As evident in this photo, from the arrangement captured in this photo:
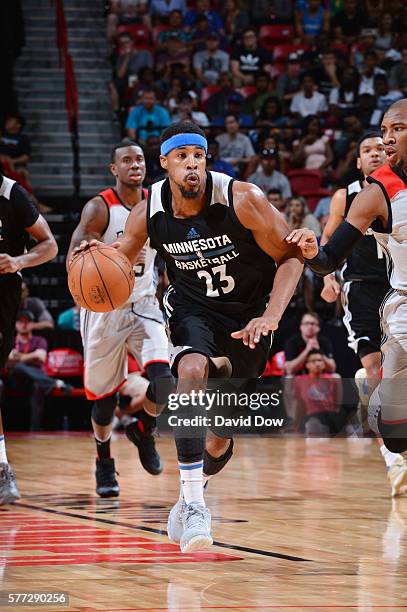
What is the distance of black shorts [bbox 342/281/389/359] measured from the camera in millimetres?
7449

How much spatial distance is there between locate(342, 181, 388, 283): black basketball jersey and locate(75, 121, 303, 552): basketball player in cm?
202

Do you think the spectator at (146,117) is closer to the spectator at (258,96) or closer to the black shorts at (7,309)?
the spectator at (258,96)

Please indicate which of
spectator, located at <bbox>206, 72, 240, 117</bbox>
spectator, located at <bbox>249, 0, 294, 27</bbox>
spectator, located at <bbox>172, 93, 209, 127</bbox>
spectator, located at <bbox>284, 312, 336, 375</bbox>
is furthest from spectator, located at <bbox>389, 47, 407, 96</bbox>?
spectator, located at <bbox>284, 312, 336, 375</bbox>

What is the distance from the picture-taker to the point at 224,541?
541 cm

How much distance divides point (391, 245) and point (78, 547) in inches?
76.9

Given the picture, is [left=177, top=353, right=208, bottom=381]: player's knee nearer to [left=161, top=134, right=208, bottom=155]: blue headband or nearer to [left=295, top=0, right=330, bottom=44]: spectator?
[left=161, top=134, right=208, bottom=155]: blue headband

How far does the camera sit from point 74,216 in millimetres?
13781

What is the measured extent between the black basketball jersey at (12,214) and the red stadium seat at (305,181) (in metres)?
7.67

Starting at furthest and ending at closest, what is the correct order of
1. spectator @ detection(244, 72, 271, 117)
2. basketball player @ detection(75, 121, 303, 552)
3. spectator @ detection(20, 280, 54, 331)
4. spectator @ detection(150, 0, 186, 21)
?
spectator @ detection(150, 0, 186, 21) → spectator @ detection(244, 72, 271, 117) → spectator @ detection(20, 280, 54, 331) → basketball player @ detection(75, 121, 303, 552)

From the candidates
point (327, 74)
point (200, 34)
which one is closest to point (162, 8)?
point (200, 34)

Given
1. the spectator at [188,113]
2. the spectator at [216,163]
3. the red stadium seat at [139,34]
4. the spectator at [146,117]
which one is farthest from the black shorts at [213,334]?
the red stadium seat at [139,34]

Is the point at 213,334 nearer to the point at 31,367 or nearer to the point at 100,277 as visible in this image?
the point at 100,277

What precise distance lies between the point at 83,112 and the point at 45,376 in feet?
20.1

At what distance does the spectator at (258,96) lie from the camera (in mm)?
15727
